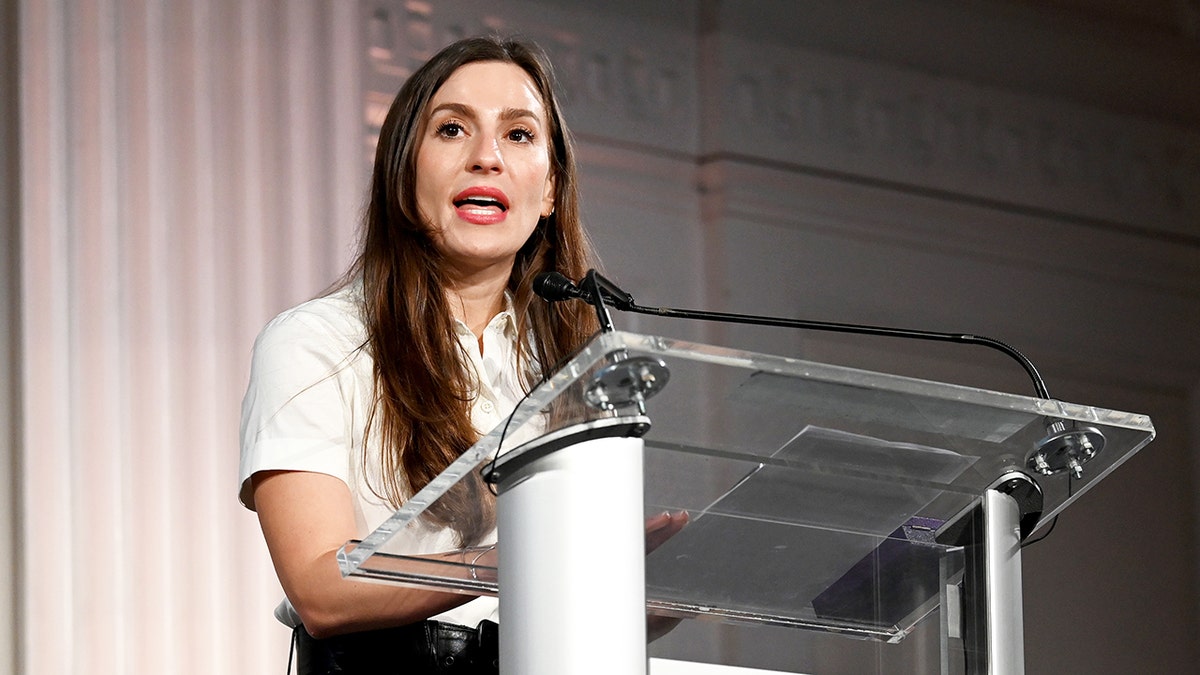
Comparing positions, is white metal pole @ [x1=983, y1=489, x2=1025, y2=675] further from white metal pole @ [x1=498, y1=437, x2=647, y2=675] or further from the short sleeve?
the short sleeve

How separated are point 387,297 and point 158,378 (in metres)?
1.21

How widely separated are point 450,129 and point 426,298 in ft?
0.71

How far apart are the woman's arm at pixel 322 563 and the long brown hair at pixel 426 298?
123mm

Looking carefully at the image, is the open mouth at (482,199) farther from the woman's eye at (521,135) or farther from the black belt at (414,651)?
the black belt at (414,651)

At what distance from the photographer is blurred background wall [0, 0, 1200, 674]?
9.40 feet

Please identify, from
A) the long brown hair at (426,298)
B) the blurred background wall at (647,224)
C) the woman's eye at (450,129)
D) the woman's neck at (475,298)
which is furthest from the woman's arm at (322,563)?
the blurred background wall at (647,224)

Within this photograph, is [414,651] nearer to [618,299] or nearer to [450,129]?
[618,299]

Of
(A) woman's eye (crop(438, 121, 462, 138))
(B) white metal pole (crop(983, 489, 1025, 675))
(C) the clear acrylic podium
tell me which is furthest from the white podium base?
(A) woman's eye (crop(438, 121, 462, 138))

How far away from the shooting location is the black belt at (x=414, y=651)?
5.06 ft

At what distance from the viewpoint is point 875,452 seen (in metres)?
1.19

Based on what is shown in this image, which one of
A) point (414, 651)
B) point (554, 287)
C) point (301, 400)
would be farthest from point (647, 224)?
point (554, 287)

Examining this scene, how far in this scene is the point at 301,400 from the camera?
5.32 ft

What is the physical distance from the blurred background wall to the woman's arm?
1.07 m

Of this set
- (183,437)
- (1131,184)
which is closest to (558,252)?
(183,437)
